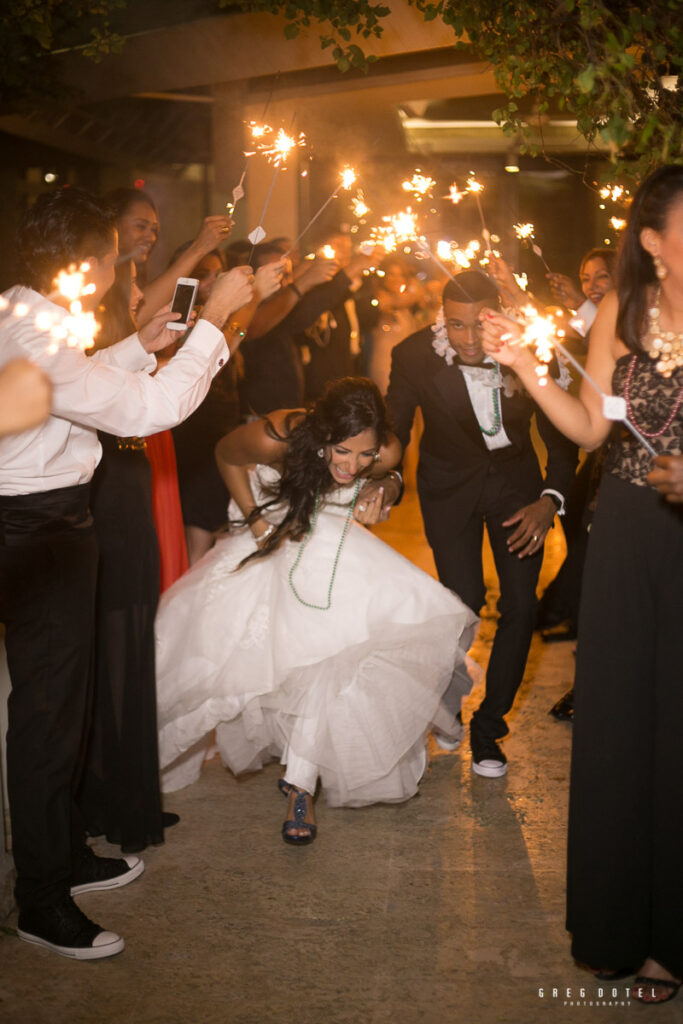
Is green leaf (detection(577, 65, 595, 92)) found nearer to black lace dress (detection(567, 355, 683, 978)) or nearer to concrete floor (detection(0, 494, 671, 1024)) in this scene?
black lace dress (detection(567, 355, 683, 978))

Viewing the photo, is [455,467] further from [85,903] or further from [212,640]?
[85,903]

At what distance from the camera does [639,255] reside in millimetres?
2357

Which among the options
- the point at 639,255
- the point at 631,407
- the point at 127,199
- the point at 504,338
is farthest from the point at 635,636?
the point at 127,199

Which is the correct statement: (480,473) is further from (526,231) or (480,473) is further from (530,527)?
(526,231)

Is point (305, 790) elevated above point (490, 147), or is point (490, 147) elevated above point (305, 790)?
point (490, 147)

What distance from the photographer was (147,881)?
115 inches

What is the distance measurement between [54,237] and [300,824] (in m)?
1.87

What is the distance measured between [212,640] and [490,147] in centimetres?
823

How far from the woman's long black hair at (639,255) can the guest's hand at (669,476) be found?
13.1 inches

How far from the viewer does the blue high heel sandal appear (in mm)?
3115

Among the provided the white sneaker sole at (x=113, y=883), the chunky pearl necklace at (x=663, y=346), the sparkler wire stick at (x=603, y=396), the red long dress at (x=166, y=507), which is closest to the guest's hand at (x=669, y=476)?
the sparkler wire stick at (x=603, y=396)

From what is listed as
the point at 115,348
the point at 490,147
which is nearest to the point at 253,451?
the point at 115,348

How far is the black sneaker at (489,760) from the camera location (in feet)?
11.8

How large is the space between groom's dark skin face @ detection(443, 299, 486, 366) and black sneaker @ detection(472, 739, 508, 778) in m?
1.40
